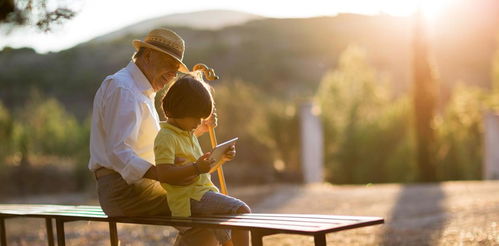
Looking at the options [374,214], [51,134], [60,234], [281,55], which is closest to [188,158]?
[60,234]

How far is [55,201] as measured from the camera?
13.1 meters

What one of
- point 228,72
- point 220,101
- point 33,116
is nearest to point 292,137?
point 220,101

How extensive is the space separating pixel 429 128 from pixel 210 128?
1199cm

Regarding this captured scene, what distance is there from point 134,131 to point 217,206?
0.55m

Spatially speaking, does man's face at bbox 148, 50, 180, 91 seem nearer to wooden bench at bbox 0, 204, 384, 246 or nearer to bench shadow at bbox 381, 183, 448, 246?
wooden bench at bbox 0, 204, 384, 246

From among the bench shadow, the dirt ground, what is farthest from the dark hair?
the bench shadow

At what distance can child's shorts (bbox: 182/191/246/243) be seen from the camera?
12.9 feet

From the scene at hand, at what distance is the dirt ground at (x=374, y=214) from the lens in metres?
6.82

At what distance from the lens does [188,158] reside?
3.93 metres

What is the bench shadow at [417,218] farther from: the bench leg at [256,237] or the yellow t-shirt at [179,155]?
the bench leg at [256,237]

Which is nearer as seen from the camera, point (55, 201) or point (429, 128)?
point (55, 201)

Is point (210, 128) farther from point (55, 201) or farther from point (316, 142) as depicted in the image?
point (316, 142)

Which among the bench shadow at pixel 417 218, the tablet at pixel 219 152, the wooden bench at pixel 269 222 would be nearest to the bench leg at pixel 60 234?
the wooden bench at pixel 269 222

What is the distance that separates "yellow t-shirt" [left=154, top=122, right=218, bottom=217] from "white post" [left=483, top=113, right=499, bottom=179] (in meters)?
11.2
